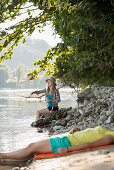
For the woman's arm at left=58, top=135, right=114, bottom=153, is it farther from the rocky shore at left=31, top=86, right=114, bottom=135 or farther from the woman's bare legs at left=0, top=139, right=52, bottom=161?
the rocky shore at left=31, top=86, right=114, bottom=135

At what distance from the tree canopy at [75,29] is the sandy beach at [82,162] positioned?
10.1 ft

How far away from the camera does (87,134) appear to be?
186 inches

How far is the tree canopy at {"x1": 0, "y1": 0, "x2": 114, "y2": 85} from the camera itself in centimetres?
696

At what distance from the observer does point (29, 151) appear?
486cm

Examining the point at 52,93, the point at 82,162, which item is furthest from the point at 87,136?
the point at 52,93

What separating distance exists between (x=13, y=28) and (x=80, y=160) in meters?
7.17

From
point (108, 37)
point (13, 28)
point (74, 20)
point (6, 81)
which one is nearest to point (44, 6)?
point (13, 28)

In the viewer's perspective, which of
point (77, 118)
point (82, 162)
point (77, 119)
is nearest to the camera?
point (82, 162)

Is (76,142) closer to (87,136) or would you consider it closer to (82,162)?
(87,136)

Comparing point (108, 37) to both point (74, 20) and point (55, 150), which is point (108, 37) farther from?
point (55, 150)

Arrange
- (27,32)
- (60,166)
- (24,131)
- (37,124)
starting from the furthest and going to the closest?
(27,32)
(37,124)
(24,131)
(60,166)

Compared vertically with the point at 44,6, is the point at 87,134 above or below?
below

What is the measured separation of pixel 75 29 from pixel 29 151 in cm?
384

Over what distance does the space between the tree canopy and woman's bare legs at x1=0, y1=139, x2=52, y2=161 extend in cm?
303
